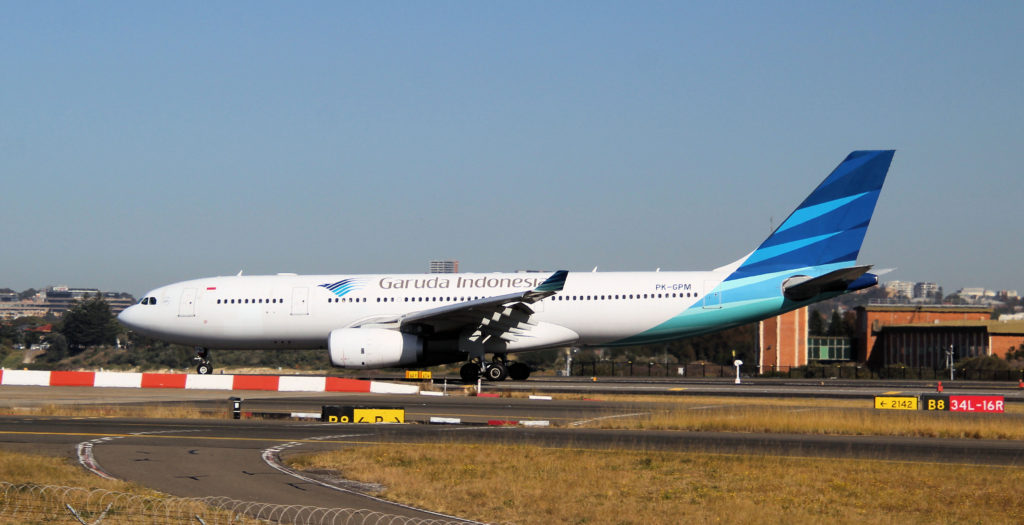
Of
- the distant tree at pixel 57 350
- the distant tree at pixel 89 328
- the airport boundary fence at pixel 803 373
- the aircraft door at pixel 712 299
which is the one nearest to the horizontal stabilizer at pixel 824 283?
the aircraft door at pixel 712 299

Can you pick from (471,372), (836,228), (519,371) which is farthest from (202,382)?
(836,228)

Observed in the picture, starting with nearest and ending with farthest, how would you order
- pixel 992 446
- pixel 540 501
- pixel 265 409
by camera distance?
pixel 540 501, pixel 992 446, pixel 265 409

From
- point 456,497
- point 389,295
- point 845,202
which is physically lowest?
point 456,497

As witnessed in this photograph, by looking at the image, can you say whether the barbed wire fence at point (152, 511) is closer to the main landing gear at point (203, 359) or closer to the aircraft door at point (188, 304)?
the aircraft door at point (188, 304)

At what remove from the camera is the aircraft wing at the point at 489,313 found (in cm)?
3122

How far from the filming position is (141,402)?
1046 inches

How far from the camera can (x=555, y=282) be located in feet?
101

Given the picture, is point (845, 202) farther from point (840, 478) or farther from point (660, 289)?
point (840, 478)

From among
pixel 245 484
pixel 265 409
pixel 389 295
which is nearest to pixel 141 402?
pixel 265 409

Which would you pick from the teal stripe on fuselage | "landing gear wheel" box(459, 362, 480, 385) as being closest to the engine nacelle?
"landing gear wheel" box(459, 362, 480, 385)

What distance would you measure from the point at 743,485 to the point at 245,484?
6160 mm

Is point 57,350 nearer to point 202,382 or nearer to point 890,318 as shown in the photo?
point 202,382

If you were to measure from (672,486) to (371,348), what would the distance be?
20217 mm

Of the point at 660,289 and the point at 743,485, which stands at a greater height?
the point at 660,289
